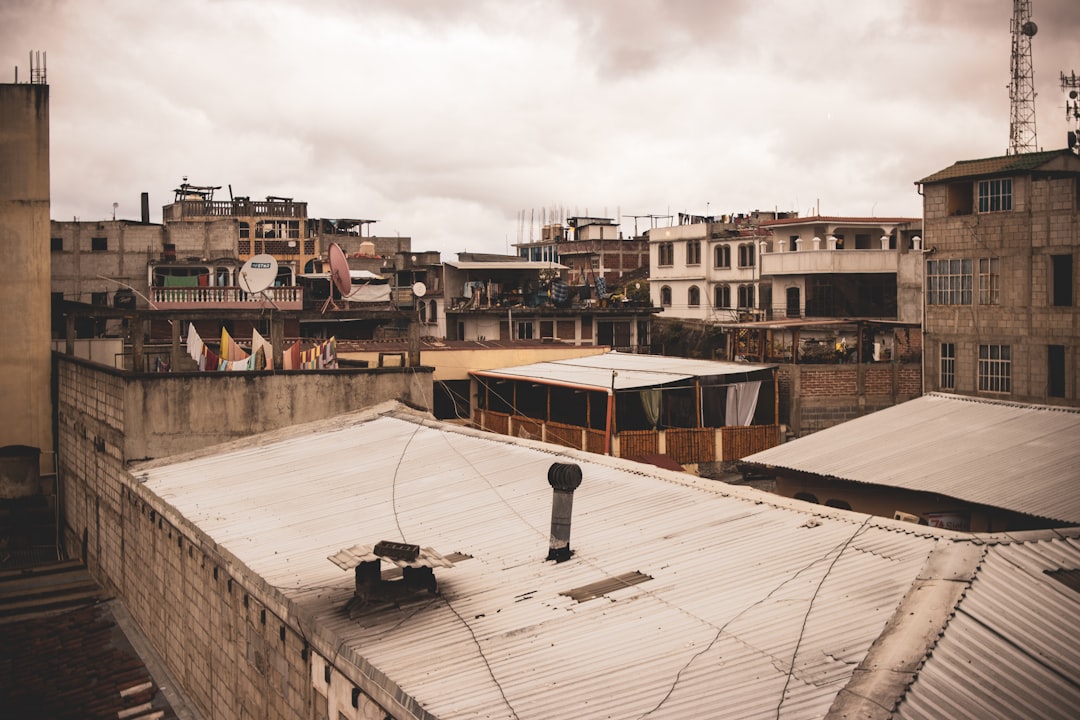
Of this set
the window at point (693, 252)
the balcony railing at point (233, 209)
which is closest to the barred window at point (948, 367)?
the window at point (693, 252)

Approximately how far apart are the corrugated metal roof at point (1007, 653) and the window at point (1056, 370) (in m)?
22.5

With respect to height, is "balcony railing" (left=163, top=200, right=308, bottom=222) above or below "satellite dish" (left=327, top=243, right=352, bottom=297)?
above

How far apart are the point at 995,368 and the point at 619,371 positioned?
11898 mm

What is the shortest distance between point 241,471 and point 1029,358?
76.3 ft

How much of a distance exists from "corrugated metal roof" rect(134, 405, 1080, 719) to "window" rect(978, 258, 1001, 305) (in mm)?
20408

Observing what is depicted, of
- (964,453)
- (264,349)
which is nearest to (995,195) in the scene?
(964,453)

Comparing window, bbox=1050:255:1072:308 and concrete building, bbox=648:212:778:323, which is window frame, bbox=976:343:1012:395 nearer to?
window, bbox=1050:255:1072:308

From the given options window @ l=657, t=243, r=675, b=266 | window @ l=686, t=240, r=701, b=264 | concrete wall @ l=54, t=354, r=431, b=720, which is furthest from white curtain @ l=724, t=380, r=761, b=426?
window @ l=657, t=243, r=675, b=266

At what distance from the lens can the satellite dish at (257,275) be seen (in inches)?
887

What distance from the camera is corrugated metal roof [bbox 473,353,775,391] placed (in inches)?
1005

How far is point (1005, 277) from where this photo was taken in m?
29.0

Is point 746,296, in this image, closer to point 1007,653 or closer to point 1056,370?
point 1056,370

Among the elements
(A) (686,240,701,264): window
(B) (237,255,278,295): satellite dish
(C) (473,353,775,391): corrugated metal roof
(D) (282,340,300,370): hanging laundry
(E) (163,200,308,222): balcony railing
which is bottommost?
(C) (473,353,775,391): corrugated metal roof

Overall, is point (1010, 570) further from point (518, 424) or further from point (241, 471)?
point (518, 424)
